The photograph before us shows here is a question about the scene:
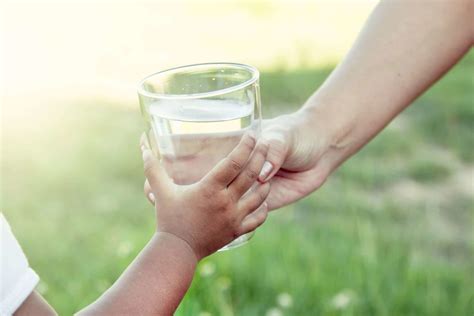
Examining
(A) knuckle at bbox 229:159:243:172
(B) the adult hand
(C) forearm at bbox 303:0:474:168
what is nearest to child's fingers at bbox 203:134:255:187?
(A) knuckle at bbox 229:159:243:172

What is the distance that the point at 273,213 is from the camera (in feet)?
9.41

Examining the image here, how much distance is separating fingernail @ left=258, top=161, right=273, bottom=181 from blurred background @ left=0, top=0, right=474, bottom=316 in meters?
0.68

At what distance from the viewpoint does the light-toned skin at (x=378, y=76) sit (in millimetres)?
1673

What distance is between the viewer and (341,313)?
2166 mm

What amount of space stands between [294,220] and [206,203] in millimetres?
1581

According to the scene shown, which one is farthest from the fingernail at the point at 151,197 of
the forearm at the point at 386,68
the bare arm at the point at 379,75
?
the forearm at the point at 386,68

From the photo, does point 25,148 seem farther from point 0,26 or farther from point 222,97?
point 222,97

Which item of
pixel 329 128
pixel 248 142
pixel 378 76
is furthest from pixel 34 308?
pixel 378 76

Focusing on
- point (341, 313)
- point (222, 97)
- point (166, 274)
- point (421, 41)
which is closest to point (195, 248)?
point (166, 274)

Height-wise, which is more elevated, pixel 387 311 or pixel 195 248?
pixel 195 248

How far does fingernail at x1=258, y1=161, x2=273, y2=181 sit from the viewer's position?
4.53 feet

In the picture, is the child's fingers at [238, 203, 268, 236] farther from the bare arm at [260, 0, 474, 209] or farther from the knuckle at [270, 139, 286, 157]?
the bare arm at [260, 0, 474, 209]

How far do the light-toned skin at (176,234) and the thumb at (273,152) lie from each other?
7 cm

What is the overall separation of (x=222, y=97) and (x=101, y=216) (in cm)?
194
